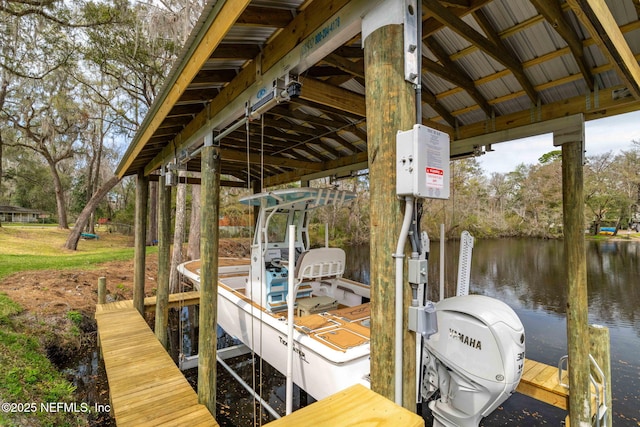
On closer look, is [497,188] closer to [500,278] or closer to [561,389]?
[500,278]

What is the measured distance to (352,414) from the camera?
1.08m

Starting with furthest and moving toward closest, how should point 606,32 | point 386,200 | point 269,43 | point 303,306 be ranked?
1. point 303,306
2. point 269,43
3. point 606,32
4. point 386,200

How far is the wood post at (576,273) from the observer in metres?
3.10

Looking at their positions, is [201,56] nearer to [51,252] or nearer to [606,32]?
[606,32]

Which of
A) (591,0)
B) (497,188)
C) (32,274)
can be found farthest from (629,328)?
(497,188)

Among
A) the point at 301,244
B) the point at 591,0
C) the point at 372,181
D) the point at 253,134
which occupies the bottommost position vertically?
the point at 301,244

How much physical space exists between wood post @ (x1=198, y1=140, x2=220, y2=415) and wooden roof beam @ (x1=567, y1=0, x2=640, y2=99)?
298 cm

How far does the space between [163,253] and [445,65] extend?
500 centimetres

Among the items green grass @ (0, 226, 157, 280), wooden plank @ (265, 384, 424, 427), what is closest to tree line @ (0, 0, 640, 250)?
green grass @ (0, 226, 157, 280)

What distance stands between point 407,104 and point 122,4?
39.0 feet

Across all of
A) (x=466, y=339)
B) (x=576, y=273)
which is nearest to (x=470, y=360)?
(x=466, y=339)

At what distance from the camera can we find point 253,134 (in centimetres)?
467

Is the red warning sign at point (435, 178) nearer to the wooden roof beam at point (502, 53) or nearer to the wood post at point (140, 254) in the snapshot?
the wooden roof beam at point (502, 53)

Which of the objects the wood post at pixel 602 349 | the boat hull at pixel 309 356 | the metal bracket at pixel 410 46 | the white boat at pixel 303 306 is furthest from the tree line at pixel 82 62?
the wood post at pixel 602 349
